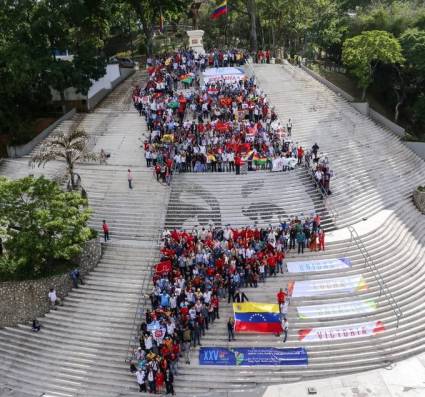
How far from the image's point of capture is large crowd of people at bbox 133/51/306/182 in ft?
93.1

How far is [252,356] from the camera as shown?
62.9ft

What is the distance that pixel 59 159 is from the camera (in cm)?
3098

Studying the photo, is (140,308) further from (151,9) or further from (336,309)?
(151,9)

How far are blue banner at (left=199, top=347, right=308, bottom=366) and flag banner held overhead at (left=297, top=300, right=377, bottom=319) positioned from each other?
168 centimetres

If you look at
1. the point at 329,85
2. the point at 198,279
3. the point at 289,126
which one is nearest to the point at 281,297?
the point at 198,279

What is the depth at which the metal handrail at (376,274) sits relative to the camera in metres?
21.0

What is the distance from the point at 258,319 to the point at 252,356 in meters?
1.44

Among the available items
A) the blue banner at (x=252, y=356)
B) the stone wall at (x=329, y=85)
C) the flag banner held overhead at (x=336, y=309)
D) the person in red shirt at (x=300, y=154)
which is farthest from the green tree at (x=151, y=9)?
the blue banner at (x=252, y=356)

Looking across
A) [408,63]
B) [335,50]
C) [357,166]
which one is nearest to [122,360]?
[357,166]

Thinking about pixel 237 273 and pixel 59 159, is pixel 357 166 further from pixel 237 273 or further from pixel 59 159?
pixel 59 159

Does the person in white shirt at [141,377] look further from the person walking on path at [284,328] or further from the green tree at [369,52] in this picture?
the green tree at [369,52]

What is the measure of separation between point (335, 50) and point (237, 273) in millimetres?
34613

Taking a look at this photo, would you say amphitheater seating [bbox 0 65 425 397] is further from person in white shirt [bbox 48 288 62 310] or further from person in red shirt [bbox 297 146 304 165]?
person in red shirt [bbox 297 146 304 165]

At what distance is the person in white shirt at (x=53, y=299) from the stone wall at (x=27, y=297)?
0.16 m
